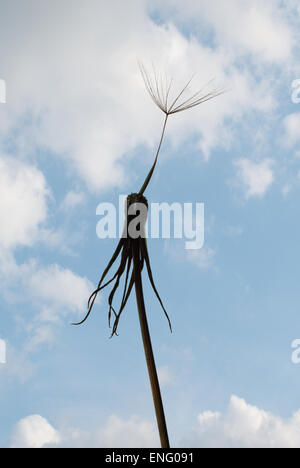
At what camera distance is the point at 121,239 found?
3.37 metres

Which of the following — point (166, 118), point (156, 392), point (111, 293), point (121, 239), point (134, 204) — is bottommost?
point (156, 392)

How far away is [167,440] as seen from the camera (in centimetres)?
285
